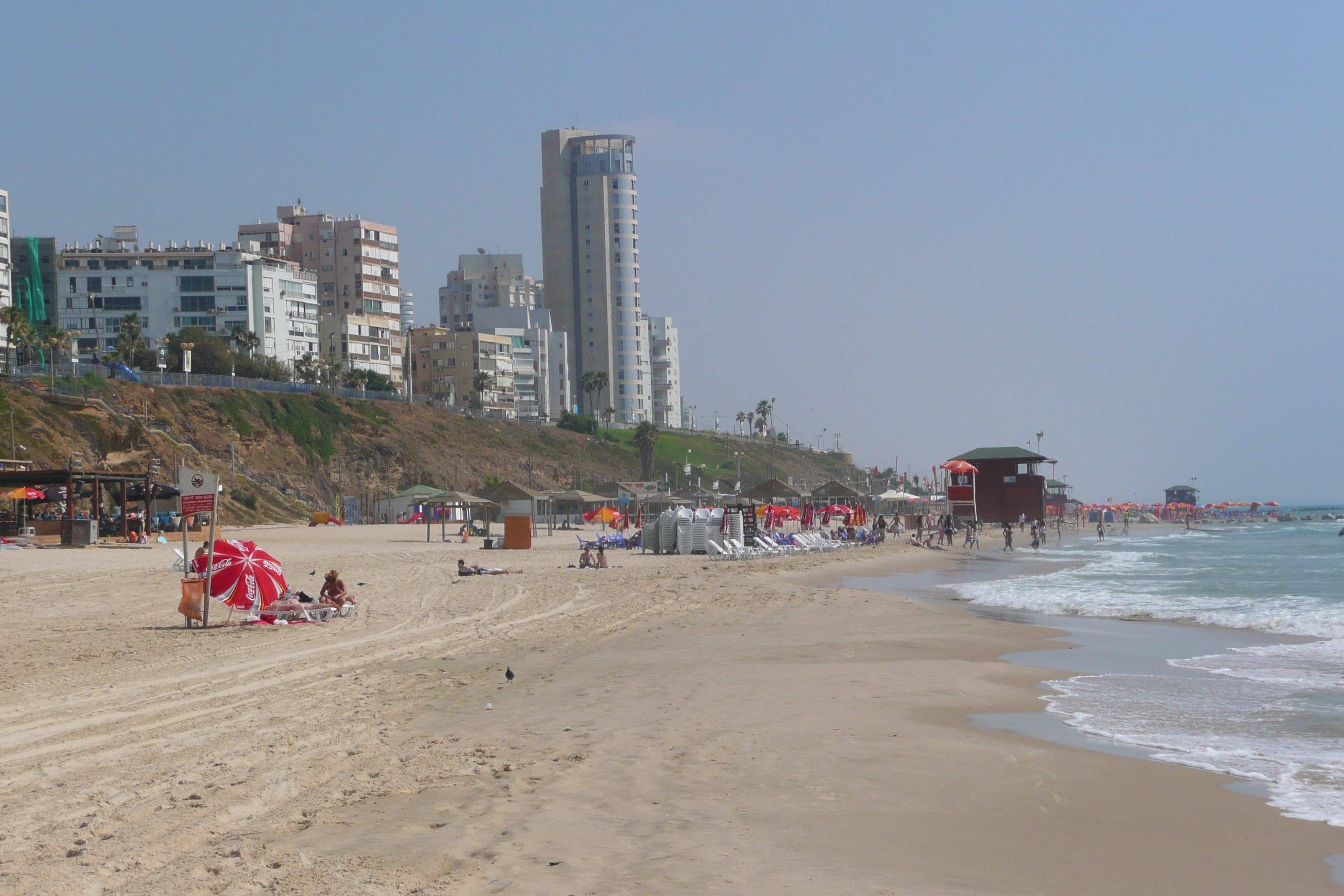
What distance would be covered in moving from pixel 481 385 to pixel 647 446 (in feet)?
66.1

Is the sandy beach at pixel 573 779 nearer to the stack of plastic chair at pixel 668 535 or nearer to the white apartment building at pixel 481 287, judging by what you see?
the stack of plastic chair at pixel 668 535

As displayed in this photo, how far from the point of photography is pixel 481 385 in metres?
117

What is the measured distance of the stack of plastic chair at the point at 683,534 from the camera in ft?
118

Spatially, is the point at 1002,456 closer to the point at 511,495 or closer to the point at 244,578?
the point at 511,495

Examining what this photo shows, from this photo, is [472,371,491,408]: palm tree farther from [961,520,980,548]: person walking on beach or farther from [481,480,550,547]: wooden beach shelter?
[961,520,980,548]: person walking on beach

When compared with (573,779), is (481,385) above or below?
above

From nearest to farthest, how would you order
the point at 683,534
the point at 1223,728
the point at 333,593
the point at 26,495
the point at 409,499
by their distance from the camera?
the point at 1223,728 < the point at 333,593 < the point at 683,534 < the point at 26,495 < the point at 409,499

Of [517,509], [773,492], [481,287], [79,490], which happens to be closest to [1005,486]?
[773,492]

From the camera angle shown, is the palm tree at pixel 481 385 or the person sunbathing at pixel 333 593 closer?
the person sunbathing at pixel 333 593

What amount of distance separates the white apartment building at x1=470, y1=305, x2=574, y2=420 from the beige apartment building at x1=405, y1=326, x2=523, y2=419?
1651 mm

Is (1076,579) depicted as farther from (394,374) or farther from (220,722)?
(394,374)

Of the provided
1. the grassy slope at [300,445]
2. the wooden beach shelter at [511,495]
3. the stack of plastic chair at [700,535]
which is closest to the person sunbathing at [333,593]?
the stack of plastic chair at [700,535]

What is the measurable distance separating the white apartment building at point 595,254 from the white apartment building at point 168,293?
4507 centimetres

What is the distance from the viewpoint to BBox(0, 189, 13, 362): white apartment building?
3433 inches
